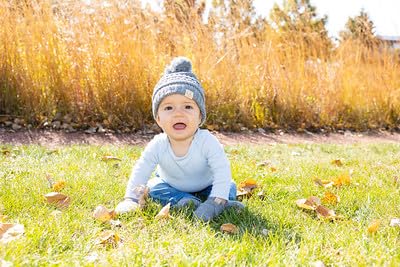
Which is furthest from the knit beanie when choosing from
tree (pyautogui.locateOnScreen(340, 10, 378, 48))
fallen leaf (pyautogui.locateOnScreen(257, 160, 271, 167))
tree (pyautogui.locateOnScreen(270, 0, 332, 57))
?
tree (pyautogui.locateOnScreen(340, 10, 378, 48))

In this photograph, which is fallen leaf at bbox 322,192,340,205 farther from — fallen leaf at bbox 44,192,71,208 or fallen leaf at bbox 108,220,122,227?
fallen leaf at bbox 44,192,71,208

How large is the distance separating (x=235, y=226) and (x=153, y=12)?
4.92 meters

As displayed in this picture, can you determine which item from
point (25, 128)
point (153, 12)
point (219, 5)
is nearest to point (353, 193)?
point (25, 128)

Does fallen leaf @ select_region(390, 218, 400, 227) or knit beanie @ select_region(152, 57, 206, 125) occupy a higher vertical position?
knit beanie @ select_region(152, 57, 206, 125)

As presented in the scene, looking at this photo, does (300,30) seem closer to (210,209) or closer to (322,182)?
(322,182)

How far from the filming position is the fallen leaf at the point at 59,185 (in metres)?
2.71

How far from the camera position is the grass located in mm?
1770

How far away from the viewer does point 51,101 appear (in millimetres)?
5621

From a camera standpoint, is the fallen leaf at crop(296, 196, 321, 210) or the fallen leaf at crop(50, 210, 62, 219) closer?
the fallen leaf at crop(50, 210, 62, 219)

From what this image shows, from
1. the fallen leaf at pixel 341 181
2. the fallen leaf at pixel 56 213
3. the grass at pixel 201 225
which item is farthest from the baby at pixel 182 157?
the fallen leaf at pixel 341 181

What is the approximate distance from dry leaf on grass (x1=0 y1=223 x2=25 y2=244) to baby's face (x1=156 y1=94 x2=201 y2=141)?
92 cm

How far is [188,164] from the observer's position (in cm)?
262

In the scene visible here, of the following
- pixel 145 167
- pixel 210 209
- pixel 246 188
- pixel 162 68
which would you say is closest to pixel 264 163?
pixel 246 188

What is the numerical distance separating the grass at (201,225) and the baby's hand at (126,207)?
53 mm
